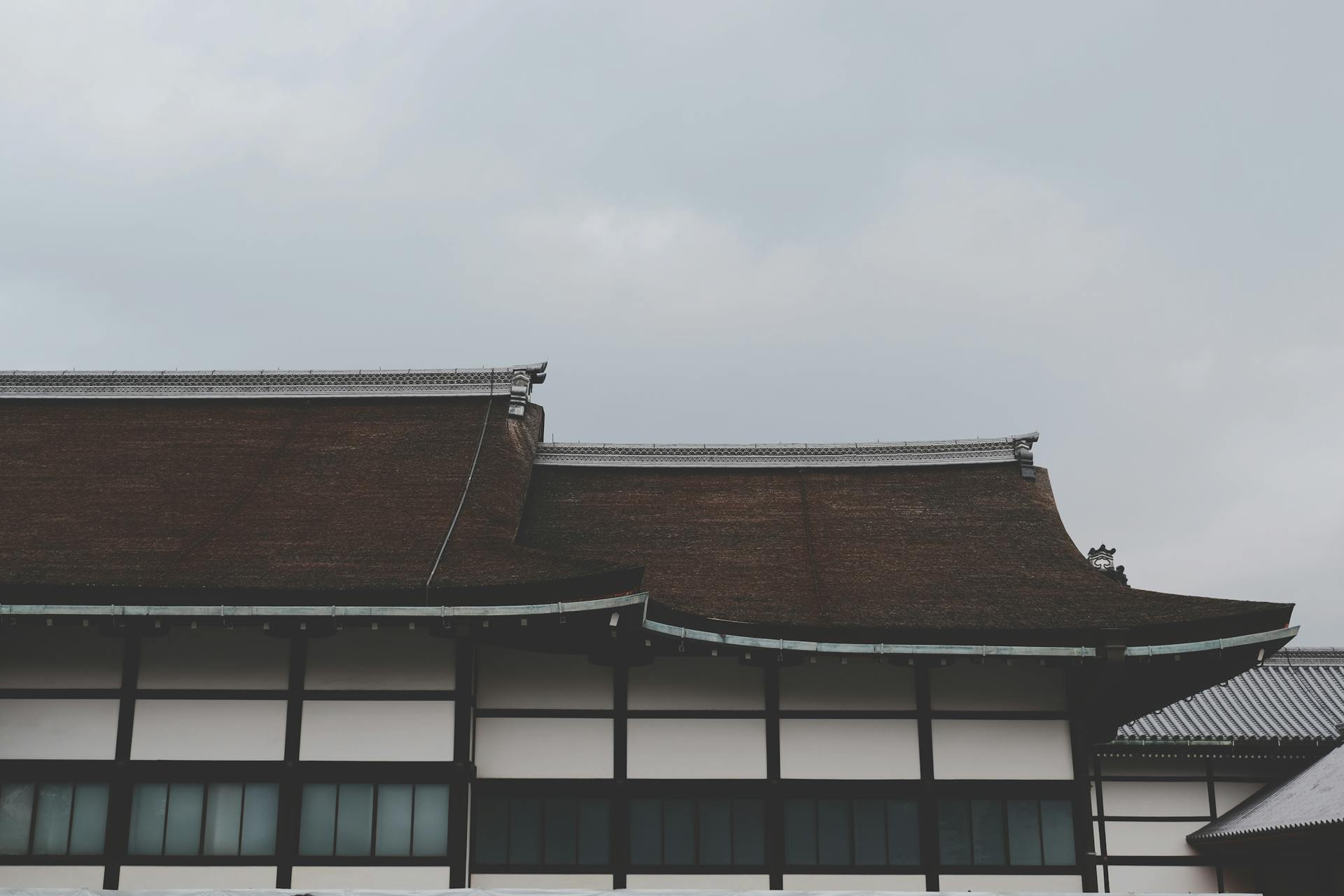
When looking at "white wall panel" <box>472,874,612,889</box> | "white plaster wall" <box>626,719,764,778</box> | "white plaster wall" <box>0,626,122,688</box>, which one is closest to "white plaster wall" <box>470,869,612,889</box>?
"white wall panel" <box>472,874,612,889</box>

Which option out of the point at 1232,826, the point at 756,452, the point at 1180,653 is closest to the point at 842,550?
the point at 756,452

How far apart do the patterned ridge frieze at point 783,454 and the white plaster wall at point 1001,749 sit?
461cm

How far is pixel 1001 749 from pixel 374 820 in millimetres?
6006

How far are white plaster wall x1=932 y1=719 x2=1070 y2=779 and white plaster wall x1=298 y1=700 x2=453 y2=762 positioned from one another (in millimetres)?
4764

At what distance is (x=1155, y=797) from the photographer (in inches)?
623

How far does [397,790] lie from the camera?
35.7ft

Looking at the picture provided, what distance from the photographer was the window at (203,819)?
10.7m

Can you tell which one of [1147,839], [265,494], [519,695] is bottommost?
[1147,839]

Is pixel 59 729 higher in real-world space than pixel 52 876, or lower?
higher

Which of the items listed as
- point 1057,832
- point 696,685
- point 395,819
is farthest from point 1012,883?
point 395,819

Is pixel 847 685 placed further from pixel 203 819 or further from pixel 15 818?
pixel 15 818

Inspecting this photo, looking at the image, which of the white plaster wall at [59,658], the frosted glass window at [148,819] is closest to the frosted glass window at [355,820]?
the frosted glass window at [148,819]

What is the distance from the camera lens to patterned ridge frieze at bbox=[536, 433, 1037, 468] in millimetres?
15711

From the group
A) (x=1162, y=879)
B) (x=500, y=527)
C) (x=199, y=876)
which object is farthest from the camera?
(x=1162, y=879)
